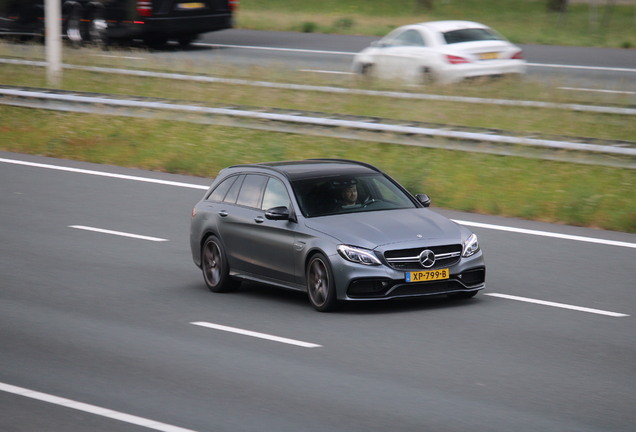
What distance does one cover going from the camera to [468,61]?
80.1 feet

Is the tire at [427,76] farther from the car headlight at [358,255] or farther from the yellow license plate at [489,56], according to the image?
the car headlight at [358,255]

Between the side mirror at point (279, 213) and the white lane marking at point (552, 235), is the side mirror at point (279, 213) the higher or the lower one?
the higher one

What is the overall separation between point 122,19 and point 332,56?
19.8ft

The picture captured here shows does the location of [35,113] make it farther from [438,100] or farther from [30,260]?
[30,260]

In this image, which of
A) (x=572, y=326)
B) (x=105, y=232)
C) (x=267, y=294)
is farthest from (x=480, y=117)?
(x=572, y=326)

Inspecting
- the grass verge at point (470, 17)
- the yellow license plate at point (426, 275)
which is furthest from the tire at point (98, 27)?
the yellow license plate at point (426, 275)

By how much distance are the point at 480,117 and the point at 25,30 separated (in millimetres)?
18876

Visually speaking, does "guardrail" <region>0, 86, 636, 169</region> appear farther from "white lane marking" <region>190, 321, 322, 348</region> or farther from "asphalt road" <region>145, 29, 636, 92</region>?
"white lane marking" <region>190, 321, 322, 348</region>

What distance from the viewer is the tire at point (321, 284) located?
11031mm

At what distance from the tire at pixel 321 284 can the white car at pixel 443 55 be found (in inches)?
536

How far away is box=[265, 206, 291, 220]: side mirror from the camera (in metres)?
11.7

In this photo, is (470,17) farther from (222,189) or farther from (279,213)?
(279,213)

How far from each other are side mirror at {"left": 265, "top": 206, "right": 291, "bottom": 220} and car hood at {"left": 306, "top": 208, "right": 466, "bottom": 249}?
0.86 ft

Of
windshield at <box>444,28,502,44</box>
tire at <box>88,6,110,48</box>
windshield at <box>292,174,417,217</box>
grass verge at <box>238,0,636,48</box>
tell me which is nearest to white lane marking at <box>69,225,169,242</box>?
windshield at <box>292,174,417,217</box>
